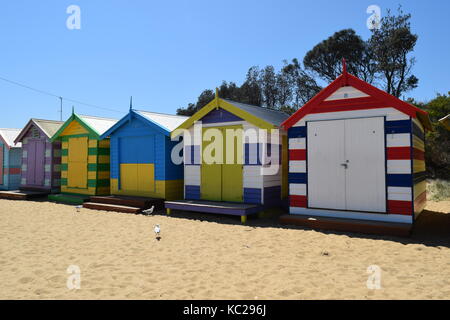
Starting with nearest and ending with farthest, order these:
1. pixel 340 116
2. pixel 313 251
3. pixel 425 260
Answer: pixel 425 260 < pixel 313 251 < pixel 340 116

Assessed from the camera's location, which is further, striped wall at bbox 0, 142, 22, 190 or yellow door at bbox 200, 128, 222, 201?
striped wall at bbox 0, 142, 22, 190

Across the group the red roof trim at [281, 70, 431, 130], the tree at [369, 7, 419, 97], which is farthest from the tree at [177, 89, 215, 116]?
the red roof trim at [281, 70, 431, 130]

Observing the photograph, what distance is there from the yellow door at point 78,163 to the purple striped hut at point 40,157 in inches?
60.2

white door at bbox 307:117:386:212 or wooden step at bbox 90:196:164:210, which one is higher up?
white door at bbox 307:117:386:212

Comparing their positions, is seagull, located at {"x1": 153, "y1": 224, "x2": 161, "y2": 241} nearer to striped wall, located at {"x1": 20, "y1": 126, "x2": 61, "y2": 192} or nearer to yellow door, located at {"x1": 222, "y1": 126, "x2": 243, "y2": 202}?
yellow door, located at {"x1": 222, "y1": 126, "x2": 243, "y2": 202}

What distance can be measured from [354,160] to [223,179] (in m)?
3.86

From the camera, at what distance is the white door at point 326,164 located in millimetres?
8016

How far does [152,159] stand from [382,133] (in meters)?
7.32

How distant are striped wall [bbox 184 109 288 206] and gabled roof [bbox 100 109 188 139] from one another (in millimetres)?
989

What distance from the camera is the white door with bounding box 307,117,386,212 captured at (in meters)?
7.57

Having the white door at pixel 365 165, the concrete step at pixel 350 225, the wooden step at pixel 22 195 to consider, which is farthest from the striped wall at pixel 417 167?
the wooden step at pixel 22 195

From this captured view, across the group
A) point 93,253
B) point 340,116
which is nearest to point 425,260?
point 340,116
